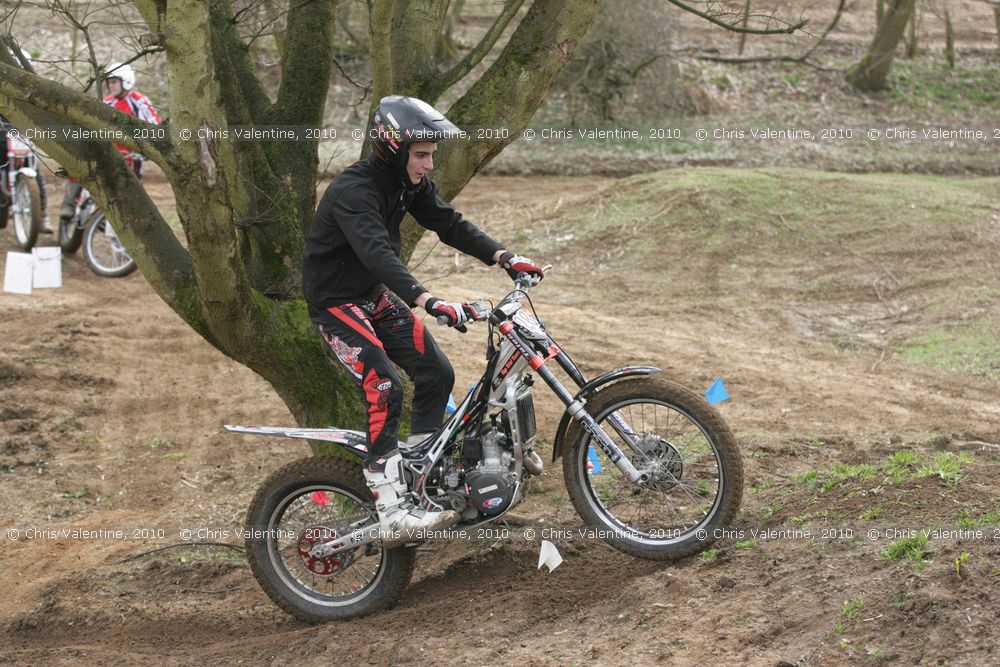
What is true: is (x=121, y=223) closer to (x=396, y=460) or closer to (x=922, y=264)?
(x=396, y=460)

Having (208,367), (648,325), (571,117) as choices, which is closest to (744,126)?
(571,117)

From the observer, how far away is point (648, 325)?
1012 centimetres

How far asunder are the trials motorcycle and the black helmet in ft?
2.59

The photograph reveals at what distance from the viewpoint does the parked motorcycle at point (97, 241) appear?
1178 cm

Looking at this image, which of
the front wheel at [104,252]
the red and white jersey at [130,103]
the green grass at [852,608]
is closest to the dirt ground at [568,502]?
the green grass at [852,608]

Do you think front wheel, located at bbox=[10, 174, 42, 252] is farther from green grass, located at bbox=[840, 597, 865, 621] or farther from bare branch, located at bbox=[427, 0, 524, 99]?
green grass, located at bbox=[840, 597, 865, 621]

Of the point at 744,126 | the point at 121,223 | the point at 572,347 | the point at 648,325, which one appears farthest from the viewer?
the point at 744,126

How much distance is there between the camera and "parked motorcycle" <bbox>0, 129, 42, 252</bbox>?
40.2ft

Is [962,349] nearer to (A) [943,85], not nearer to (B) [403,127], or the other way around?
(B) [403,127]

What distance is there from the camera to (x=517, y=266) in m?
4.95

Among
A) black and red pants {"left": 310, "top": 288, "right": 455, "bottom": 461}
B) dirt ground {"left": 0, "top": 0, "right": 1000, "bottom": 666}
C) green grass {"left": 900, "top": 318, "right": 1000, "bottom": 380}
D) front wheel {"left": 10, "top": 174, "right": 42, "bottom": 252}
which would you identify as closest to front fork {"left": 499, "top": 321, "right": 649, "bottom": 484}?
black and red pants {"left": 310, "top": 288, "right": 455, "bottom": 461}

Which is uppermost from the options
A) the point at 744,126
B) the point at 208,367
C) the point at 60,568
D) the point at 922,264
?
the point at 744,126

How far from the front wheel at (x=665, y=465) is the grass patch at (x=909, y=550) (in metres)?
0.70

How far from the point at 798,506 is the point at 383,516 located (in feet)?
6.94
